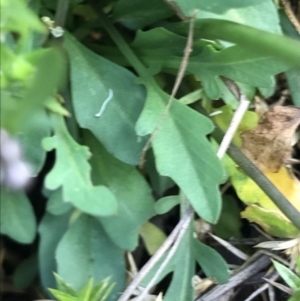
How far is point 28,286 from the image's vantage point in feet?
2.02

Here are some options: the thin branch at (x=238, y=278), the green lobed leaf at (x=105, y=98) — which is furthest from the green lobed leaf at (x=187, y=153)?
the thin branch at (x=238, y=278)

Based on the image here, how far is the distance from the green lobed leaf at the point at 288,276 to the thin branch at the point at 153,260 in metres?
0.10

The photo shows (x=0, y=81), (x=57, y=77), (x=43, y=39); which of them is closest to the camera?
(x=57, y=77)

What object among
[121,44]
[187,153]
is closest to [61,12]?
[121,44]

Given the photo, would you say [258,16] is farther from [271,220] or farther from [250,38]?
[271,220]

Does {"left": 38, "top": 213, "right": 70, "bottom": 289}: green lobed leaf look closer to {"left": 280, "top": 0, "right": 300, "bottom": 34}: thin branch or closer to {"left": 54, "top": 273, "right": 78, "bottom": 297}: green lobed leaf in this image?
{"left": 54, "top": 273, "right": 78, "bottom": 297}: green lobed leaf

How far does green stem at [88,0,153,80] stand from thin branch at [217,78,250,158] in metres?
0.10

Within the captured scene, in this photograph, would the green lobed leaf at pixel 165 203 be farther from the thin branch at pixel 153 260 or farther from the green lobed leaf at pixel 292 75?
the green lobed leaf at pixel 292 75

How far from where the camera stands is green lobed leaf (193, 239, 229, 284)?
1.76ft

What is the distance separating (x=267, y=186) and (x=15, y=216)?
263mm

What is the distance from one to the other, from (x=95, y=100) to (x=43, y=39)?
0.26ft

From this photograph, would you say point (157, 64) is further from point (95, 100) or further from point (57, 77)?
point (57, 77)

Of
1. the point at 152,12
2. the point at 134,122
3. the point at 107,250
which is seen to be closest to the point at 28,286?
the point at 107,250

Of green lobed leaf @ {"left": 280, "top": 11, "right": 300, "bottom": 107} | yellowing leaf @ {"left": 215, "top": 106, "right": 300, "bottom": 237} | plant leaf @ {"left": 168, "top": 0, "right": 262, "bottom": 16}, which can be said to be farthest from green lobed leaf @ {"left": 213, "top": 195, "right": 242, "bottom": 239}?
plant leaf @ {"left": 168, "top": 0, "right": 262, "bottom": 16}
